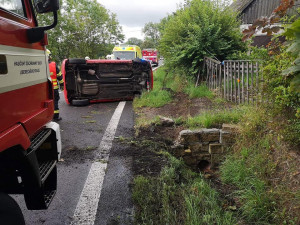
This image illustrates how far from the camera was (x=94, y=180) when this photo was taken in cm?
332

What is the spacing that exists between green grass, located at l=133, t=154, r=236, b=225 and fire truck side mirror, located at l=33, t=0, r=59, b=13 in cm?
205

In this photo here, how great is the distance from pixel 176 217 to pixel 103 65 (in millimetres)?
6746

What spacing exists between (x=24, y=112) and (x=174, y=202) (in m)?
1.71

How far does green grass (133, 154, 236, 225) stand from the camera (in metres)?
2.41

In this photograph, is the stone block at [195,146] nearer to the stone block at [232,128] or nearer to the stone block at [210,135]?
the stone block at [210,135]

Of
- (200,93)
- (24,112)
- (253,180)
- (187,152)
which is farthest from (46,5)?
(200,93)

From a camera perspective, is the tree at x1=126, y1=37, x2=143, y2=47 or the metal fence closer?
the metal fence

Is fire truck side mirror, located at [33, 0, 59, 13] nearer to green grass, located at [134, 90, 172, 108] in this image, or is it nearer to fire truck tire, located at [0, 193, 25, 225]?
fire truck tire, located at [0, 193, 25, 225]

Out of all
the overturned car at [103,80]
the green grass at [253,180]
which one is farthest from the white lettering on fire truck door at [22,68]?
the overturned car at [103,80]

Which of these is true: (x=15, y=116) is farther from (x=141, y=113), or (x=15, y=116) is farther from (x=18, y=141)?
(x=141, y=113)

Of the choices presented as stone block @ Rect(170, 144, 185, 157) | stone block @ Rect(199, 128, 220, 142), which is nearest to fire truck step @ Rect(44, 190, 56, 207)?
stone block @ Rect(170, 144, 185, 157)

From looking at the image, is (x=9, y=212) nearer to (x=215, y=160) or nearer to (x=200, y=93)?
(x=215, y=160)

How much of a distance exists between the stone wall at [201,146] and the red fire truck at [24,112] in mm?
2398

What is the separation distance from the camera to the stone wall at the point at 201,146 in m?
4.44
